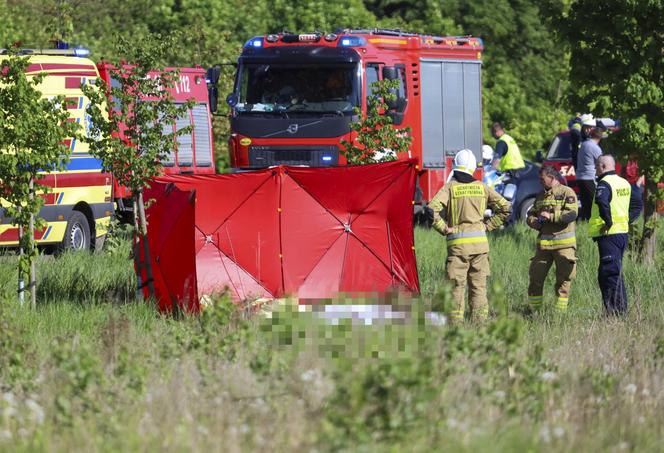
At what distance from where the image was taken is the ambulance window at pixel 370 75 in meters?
19.3

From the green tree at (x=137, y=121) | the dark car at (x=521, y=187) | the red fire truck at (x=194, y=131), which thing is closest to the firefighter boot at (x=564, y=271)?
the green tree at (x=137, y=121)

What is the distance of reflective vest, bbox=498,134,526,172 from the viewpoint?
22.0 m

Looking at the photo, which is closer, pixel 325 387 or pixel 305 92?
pixel 325 387

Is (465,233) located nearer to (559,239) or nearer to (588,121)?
(559,239)

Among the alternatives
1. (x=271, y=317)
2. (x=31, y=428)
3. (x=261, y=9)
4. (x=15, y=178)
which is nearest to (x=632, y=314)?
(x=271, y=317)

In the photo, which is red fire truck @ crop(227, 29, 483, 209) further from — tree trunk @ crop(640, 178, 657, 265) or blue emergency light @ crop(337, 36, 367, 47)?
tree trunk @ crop(640, 178, 657, 265)

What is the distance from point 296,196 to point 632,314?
3.29 metres

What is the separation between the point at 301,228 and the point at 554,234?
2.37 meters

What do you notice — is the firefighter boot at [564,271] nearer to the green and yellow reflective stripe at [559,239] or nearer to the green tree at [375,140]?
the green and yellow reflective stripe at [559,239]

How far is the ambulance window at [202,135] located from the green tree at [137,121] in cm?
808

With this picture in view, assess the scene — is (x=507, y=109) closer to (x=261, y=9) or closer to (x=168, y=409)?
(x=261, y=9)

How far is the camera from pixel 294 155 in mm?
19703

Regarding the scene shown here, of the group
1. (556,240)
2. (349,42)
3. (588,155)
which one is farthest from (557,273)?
(349,42)

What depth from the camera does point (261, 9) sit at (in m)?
33.1
